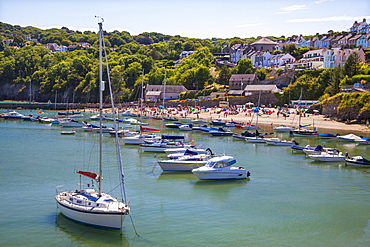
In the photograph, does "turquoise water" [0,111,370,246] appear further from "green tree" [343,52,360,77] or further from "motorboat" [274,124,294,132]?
"green tree" [343,52,360,77]

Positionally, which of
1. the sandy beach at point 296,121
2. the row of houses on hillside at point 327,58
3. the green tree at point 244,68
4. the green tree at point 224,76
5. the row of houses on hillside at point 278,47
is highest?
the row of houses on hillside at point 278,47

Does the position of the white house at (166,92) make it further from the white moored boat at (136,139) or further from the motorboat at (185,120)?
the white moored boat at (136,139)

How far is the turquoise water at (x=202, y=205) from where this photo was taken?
76.5 feet

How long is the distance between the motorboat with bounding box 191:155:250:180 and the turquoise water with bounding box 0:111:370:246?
669 millimetres

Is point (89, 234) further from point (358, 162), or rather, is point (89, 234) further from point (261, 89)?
point (261, 89)

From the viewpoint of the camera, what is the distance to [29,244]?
22250 millimetres

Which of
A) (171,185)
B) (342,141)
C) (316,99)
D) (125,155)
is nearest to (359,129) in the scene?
(342,141)

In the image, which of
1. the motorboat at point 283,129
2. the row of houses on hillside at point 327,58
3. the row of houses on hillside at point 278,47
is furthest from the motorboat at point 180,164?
the row of houses on hillside at point 278,47

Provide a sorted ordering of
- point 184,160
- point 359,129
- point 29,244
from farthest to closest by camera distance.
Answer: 1. point 359,129
2. point 184,160
3. point 29,244

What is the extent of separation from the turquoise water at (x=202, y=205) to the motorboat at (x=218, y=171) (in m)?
0.67

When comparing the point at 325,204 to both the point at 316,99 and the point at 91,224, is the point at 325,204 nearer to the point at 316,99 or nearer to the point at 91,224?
the point at 91,224

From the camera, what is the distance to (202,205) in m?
28.9

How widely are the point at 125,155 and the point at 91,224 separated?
23.8 metres

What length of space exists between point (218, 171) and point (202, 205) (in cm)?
658
